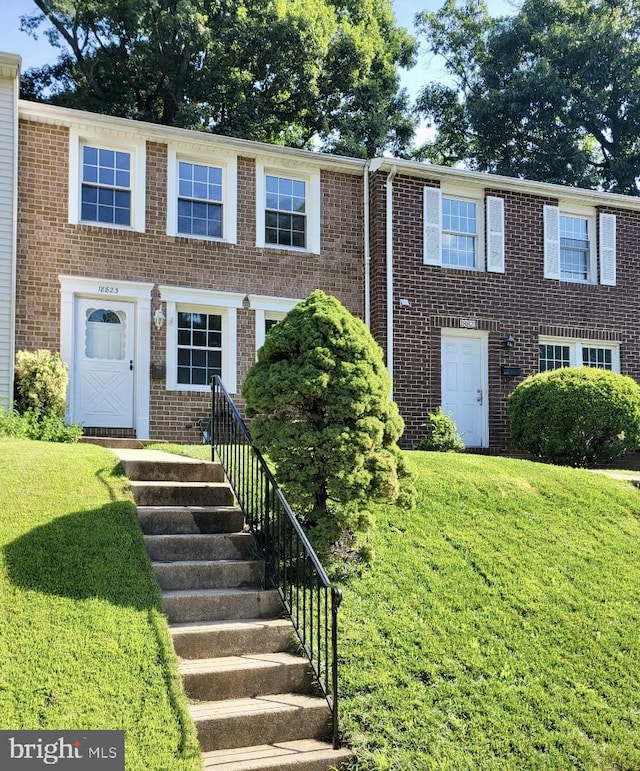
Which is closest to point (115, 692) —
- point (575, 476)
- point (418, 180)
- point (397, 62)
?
point (575, 476)

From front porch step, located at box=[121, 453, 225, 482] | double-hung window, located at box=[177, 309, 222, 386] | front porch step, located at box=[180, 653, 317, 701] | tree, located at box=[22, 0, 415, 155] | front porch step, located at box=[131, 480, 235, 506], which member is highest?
tree, located at box=[22, 0, 415, 155]

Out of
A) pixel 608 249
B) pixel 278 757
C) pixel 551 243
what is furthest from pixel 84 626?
pixel 608 249

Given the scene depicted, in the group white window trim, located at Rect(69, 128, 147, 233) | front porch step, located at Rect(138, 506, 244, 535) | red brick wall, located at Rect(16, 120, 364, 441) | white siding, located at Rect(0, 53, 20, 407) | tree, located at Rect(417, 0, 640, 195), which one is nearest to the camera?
front porch step, located at Rect(138, 506, 244, 535)

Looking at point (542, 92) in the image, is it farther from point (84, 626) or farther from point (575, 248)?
point (84, 626)

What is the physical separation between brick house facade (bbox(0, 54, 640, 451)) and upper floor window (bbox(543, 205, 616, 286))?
1.2 inches

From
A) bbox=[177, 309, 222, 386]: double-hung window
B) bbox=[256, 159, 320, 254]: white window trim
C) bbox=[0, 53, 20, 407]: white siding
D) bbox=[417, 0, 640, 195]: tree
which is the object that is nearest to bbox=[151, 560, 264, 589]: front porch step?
bbox=[0, 53, 20, 407]: white siding

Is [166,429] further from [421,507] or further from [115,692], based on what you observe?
[115,692]

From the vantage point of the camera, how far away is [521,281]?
14922mm

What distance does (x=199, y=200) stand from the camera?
1312 centimetres

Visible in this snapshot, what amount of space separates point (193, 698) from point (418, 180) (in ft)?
36.9

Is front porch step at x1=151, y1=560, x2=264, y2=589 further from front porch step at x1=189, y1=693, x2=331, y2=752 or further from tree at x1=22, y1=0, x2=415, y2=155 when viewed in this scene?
tree at x1=22, y1=0, x2=415, y2=155

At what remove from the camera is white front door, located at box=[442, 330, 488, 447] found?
14.2m

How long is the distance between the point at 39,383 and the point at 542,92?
60.4 ft

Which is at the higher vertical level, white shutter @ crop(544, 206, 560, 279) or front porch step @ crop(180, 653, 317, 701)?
white shutter @ crop(544, 206, 560, 279)
